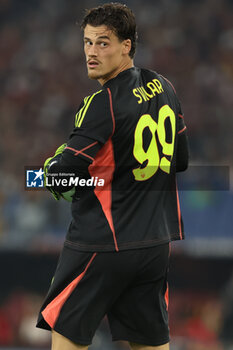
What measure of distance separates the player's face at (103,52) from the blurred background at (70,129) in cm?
254

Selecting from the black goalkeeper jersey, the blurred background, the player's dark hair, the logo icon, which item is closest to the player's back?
the black goalkeeper jersey

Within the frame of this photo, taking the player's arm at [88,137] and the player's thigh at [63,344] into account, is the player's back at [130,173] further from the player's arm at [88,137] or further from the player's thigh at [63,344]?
the player's thigh at [63,344]

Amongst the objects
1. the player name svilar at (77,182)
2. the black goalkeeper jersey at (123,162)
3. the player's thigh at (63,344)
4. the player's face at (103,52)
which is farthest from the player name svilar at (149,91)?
the player's thigh at (63,344)

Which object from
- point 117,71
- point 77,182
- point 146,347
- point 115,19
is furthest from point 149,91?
point 146,347

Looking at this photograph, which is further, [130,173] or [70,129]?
[70,129]

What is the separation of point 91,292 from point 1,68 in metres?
8.19

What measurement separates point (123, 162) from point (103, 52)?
0.43 meters

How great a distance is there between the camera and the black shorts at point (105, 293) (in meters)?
2.54

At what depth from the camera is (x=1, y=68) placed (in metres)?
10.3

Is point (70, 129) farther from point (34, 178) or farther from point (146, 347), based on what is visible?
point (146, 347)

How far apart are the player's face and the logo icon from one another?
48 cm

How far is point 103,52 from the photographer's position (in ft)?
8.43

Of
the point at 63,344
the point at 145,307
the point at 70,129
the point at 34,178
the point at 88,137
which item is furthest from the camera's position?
the point at 70,129

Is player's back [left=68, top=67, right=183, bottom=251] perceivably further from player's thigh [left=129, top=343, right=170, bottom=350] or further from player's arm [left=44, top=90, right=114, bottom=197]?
player's thigh [left=129, top=343, right=170, bottom=350]
